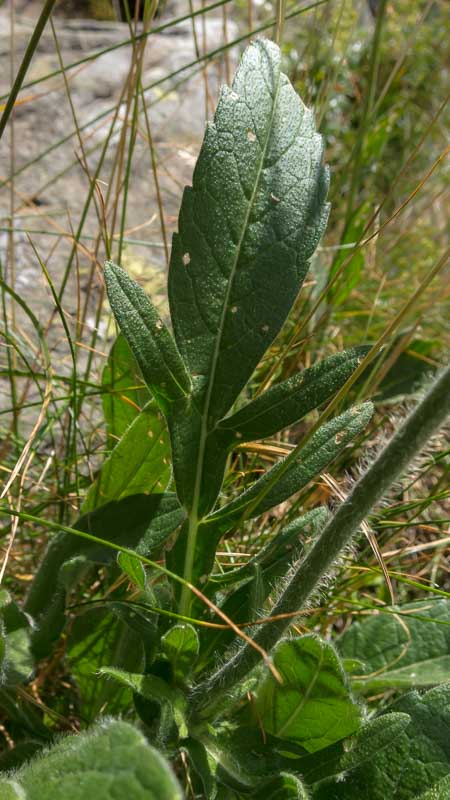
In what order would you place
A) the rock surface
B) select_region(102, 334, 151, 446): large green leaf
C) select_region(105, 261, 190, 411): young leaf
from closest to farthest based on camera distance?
select_region(105, 261, 190, 411): young leaf < select_region(102, 334, 151, 446): large green leaf < the rock surface

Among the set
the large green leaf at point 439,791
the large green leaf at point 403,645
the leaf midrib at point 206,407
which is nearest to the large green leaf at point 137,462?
the leaf midrib at point 206,407

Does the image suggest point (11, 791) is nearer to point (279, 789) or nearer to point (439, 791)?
point (279, 789)

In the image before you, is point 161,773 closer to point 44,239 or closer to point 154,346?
point 154,346

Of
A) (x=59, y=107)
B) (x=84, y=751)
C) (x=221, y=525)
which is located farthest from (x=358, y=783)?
(x=59, y=107)

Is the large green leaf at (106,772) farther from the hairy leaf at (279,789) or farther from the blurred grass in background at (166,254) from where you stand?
the blurred grass in background at (166,254)

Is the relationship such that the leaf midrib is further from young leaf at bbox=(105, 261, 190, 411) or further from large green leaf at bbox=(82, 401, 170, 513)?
large green leaf at bbox=(82, 401, 170, 513)

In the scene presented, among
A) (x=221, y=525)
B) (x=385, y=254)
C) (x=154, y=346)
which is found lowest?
(x=221, y=525)

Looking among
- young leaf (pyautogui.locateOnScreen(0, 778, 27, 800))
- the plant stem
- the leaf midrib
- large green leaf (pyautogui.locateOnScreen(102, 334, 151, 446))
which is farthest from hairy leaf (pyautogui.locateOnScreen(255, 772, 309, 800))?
large green leaf (pyautogui.locateOnScreen(102, 334, 151, 446))

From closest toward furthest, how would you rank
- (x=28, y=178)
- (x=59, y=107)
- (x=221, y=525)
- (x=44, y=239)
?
1. (x=221, y=525)
2. (x=44, y=239)
3. (x=28, y=178)
4. (x=59, y=107)
